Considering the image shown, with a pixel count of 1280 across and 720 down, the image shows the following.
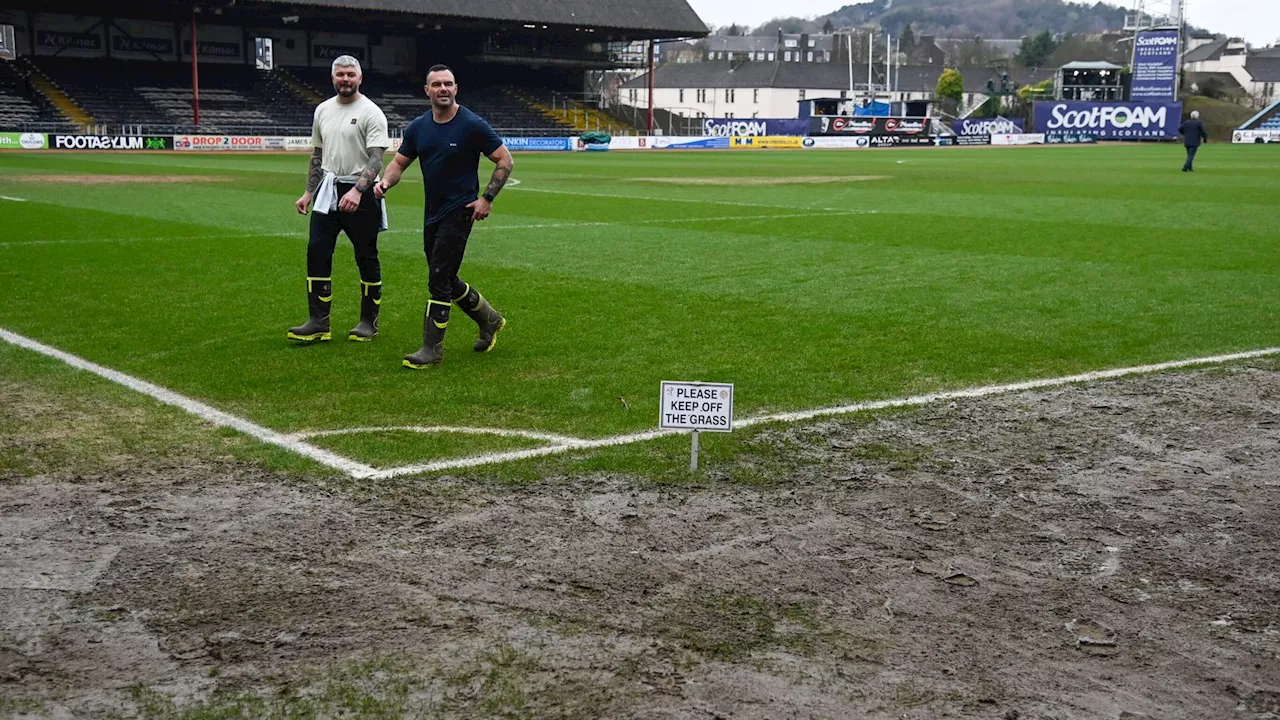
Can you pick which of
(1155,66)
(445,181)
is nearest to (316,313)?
(445,181)

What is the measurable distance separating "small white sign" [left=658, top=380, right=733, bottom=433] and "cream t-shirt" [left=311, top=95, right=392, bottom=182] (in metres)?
4.04

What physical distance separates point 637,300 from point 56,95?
175ft

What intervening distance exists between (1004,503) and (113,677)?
374cm

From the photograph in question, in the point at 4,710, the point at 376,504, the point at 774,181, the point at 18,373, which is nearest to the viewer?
the point at 4,710

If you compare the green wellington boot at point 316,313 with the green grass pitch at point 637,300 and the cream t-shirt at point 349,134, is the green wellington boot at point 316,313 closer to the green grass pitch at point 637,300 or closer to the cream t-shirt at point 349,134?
the green grass pitch at point 637,300

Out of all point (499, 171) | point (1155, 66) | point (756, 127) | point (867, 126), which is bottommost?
point (499, 171)

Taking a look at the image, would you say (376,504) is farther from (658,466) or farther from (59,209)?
(59,209)

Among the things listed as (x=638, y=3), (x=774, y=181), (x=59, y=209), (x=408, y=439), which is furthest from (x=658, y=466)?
(x=638, y=3)

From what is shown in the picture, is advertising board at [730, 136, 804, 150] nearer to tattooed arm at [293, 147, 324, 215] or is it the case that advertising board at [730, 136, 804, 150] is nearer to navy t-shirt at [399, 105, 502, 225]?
tattooed arm at [293, 147, 324, 215]

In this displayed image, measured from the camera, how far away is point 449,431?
7.08 meters

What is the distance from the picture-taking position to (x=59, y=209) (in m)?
21.8

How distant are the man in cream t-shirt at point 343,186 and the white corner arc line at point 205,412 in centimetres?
150

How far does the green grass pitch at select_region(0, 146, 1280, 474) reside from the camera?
8148 millimetres

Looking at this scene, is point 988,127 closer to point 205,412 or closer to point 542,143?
point 542,143
